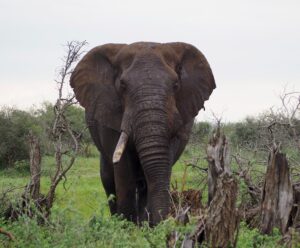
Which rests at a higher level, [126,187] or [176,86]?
[176,86]

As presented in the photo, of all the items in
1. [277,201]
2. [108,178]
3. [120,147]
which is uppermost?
[120,147]

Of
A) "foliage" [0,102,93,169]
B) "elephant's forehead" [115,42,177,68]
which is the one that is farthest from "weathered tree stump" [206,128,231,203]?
"foliage" [0,102,93,169]

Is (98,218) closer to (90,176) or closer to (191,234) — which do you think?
(191,234)

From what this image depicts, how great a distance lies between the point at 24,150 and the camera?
2405cm

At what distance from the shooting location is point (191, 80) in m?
8.11

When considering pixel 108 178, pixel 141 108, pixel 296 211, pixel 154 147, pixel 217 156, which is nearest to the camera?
pixel 217 156

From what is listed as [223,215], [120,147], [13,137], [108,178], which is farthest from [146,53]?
[13,137]

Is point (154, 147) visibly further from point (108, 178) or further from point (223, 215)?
point (223, 215)

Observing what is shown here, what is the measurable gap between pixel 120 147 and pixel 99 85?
3.74 feet

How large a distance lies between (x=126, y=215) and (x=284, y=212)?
239 cm

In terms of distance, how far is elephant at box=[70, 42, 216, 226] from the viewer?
22.7ft

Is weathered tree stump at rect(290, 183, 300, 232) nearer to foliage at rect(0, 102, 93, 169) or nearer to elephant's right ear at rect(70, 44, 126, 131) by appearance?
elephant's right ear at rect(70, 44, 126, 131)

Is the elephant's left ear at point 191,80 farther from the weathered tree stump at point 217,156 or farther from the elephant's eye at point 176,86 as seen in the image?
the weathered tree stump at point 217,156

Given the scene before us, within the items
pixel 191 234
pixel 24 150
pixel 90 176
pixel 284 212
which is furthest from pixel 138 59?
pixel 24 150
